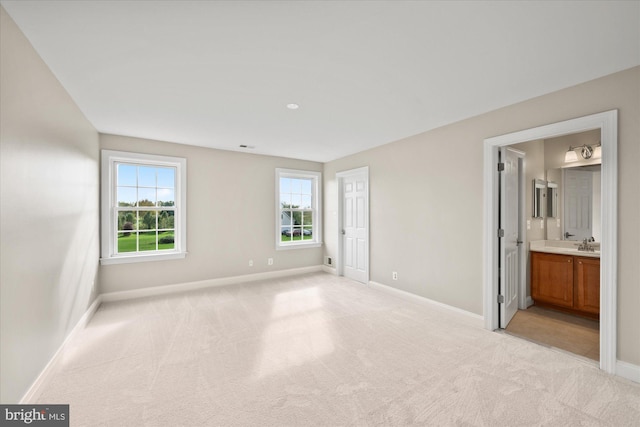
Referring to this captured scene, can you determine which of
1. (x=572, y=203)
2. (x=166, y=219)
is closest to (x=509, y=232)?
(x=572, y=203)

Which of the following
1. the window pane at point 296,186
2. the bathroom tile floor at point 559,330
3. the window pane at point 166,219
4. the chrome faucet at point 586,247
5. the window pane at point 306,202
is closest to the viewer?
the bathroom tile floor at point 559,330

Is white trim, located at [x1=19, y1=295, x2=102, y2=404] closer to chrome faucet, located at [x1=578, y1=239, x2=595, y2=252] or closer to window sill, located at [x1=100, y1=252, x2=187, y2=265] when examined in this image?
window sill, located at [x1=100, y1=252, x2=187, y2=265]

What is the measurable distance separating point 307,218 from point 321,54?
14.3ft

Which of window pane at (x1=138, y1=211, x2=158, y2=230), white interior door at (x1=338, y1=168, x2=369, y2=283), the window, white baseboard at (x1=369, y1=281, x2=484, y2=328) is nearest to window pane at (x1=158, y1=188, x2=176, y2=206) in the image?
window pane at (x1=138, y1=211, x2=158, y2=230)

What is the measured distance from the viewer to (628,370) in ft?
7.23

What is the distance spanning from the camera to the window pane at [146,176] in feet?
14.2

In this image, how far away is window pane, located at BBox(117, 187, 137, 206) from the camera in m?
4.26

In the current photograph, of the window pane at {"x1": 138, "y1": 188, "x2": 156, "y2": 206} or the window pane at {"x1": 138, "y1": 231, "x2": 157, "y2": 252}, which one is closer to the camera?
the window pane at {"x1": 138, "y1": 188, "x2": 156, "y2": 206}

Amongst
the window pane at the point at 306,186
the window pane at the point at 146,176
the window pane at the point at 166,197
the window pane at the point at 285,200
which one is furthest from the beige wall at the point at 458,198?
the window pane at the point at 146,176

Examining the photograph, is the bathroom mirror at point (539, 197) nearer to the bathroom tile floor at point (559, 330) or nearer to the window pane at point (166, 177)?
the bathroom tile floor at point (559, 330)

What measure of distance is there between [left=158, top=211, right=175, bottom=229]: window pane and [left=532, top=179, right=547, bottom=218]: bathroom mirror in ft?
18.9

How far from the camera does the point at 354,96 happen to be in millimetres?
2818

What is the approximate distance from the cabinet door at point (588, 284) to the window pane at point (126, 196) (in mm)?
6409

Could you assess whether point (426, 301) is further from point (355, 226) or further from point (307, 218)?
point (307, 218)
